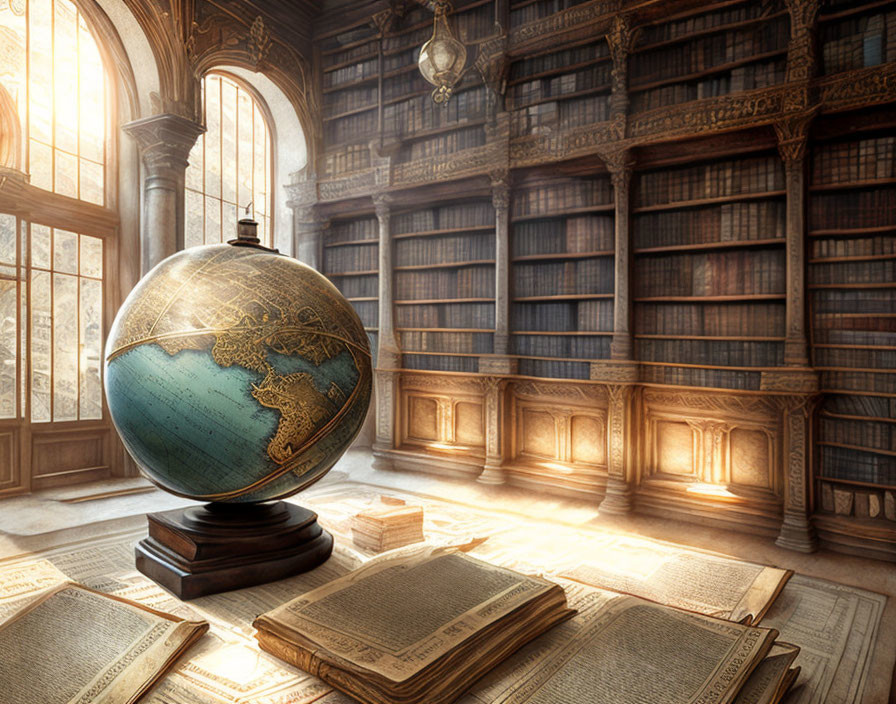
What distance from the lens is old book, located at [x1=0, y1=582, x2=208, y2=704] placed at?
1.78 m

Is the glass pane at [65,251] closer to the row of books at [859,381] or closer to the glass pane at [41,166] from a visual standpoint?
the glass pane at [41,166]

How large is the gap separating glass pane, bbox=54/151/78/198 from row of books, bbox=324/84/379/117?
2.89 metres

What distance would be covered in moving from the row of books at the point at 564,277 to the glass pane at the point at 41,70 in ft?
14.7

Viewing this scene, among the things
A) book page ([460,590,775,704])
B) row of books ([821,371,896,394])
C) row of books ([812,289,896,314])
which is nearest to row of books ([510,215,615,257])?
row of books ([812,289,896,314])

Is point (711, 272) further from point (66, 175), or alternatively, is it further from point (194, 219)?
point (66, 175)

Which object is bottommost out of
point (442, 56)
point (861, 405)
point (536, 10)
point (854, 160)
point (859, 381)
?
point (861, 405)

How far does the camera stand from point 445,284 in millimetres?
6297

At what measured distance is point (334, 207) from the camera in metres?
6.98

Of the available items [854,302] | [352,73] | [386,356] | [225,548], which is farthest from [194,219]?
[854,302]

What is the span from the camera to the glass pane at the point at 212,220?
6.71m

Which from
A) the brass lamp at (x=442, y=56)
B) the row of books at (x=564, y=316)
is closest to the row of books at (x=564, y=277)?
the row of books at (x=564, y=316)

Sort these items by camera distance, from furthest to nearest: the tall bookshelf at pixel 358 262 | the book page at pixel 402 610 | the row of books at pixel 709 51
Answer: the tall bookshelf at pixel 358 262 < the row of books at pixel 709 51 < the book page at pixel 402 610

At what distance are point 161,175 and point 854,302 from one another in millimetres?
5989

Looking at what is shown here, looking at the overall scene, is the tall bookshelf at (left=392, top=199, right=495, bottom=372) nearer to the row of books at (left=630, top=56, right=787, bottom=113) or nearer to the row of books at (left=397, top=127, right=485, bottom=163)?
the row of books at (left=397, top=127, right=485, bottom=163)
